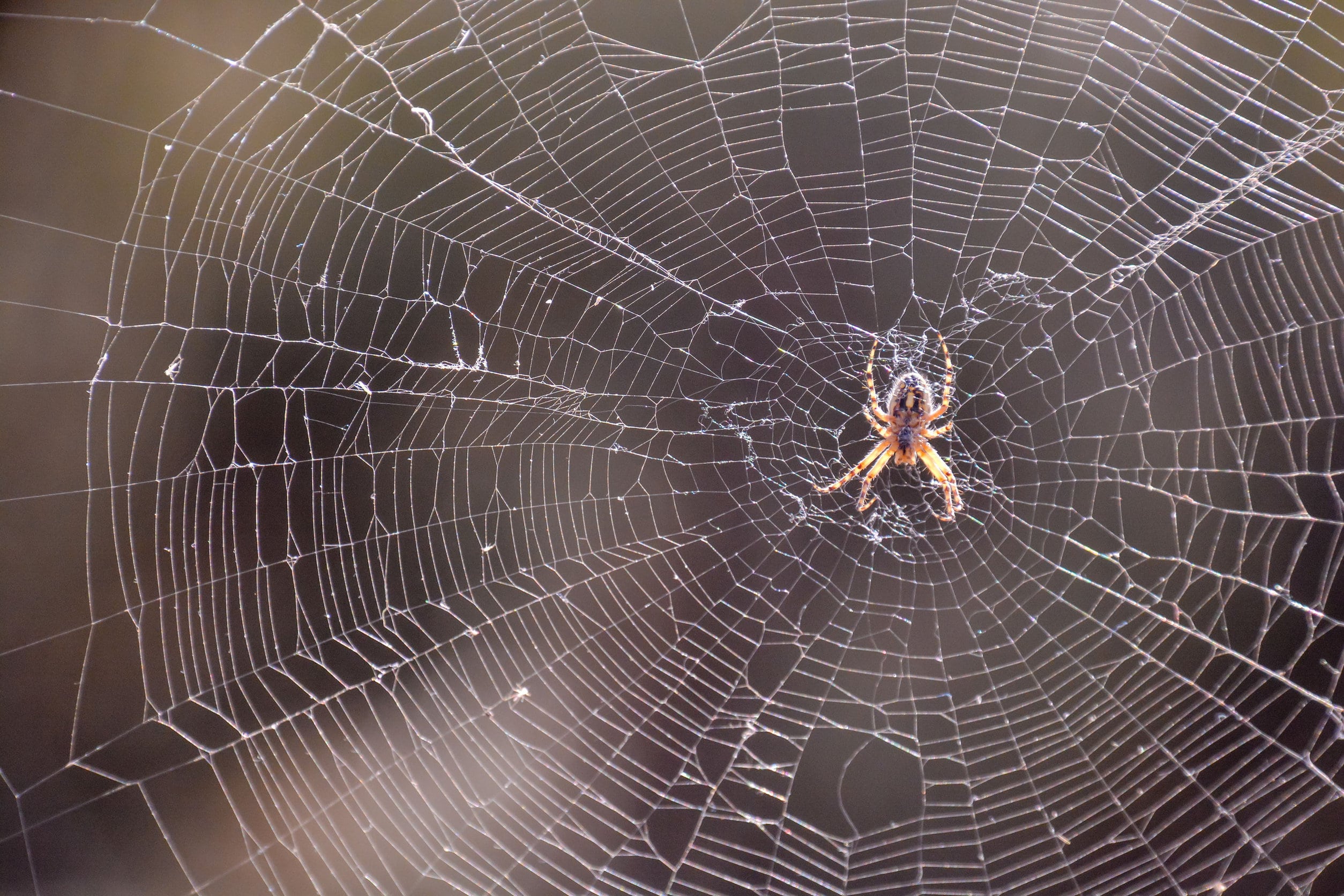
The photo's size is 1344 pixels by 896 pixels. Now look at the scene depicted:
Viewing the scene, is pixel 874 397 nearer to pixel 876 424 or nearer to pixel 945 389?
pixel 876 424

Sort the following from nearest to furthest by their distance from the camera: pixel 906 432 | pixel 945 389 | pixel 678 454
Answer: pixel 945 389, pixel 906 432, pixel 678 454

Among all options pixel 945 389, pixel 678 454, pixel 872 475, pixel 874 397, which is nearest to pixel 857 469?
pixel 872 475

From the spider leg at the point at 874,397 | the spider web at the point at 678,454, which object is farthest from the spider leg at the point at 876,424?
the spider web at the point at 678,454

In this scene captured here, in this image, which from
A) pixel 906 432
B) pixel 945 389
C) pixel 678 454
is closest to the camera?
pixel 945 389

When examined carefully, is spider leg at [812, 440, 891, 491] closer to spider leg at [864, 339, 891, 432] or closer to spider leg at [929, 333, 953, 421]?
spider leg at [864, 339, 891, 432]

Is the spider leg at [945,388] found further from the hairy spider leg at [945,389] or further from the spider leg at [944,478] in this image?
the spider leg at [944,478]

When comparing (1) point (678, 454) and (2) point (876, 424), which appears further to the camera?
(1) point (678, 454)
